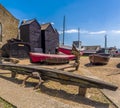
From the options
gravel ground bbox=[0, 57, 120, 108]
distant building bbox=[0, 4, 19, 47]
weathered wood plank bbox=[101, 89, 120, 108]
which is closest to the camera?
gravel ground bbox=[0, 57, 120, 108]

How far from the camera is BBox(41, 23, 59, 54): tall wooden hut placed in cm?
2411

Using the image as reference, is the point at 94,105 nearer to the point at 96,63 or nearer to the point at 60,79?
the point at 60,79

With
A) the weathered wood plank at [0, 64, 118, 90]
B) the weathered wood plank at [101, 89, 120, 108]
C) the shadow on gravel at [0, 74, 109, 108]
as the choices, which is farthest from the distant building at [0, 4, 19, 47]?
the weathered wood plank at [101, 89, 120, 108]

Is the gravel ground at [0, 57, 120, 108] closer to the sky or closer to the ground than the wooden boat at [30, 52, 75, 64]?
closer to the ground

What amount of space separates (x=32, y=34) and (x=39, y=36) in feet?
4.45

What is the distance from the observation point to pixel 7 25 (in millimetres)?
23156

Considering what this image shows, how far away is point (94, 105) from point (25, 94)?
191 centimetres

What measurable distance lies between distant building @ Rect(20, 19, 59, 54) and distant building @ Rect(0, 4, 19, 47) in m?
1.26

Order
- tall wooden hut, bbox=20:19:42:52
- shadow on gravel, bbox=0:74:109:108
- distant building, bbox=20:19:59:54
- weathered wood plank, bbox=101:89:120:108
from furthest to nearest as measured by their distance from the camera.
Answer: distant building, bbox=20:19:59:54 → tall wooden hut, bbox=20:19:42:52 → weathered wood plank, bbox=101:89:120:108 → shadow on gravel, bbox=0:74:109:108

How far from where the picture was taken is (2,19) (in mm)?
22438

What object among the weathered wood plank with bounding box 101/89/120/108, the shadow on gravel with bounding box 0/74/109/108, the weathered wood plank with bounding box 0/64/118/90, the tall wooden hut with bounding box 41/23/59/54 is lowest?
the weathered wood plank with bounding box 101/89/120/108

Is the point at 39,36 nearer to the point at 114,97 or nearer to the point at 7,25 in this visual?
the point at 7,25

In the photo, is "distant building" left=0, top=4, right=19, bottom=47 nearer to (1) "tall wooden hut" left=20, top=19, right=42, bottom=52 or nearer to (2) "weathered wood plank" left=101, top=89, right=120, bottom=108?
(1) "tall wooden hut" left=20, top=19, right=42, bottom=52

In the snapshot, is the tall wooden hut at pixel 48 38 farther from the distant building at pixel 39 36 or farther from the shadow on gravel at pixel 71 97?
the shadow on gravel at pixel 71 97
